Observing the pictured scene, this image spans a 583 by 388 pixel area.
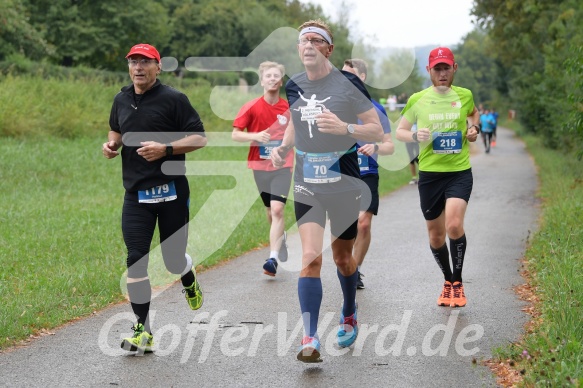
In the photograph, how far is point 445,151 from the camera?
7922 millimetres

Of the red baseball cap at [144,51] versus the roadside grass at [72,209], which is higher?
the red baseball cap at [144,51]

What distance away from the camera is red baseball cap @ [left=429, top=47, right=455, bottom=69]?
7785 millimetres

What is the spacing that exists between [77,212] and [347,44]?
208 feet

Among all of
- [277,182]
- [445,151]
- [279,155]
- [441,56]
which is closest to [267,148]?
[277,182]

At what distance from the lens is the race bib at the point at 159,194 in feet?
20.9

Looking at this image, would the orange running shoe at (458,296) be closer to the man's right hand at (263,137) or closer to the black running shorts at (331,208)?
the black running shorts at (331,208)

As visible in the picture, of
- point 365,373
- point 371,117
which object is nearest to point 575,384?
point 365,373

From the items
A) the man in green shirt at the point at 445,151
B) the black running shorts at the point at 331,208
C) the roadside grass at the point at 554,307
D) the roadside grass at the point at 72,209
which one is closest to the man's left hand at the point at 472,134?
the man in green shirt at the point at 445,151

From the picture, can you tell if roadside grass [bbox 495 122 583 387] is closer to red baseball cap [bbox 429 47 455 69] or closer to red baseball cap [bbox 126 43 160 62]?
red baseball cap [bbox 429 47 455 69]

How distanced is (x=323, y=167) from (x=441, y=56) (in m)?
2.36

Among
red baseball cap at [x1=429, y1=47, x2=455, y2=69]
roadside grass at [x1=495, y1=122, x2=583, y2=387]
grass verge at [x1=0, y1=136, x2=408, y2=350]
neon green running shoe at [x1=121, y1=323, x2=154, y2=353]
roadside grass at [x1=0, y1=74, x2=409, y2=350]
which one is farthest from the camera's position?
roadside grass at [x1=0, y1=74, x2=409, y2=350]

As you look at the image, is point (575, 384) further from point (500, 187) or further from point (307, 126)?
point (500, 187)

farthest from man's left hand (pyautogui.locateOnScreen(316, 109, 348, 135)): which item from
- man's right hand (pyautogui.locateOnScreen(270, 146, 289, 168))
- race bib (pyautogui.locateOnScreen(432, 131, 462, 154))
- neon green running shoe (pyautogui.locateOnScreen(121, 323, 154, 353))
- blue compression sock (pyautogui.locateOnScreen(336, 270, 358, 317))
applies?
race bib (pyautogui.locateOnScreen(432, 131, 462, 154))

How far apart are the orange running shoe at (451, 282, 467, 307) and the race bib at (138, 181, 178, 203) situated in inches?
111
